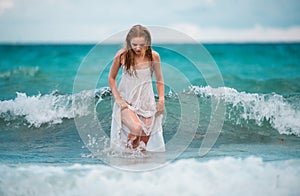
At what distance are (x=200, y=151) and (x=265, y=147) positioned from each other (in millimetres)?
854

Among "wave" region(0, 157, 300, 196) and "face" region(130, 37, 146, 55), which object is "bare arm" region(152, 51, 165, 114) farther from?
"wave" region(0, 157, 300, 196)

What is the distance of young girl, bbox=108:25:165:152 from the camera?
5.02 metres

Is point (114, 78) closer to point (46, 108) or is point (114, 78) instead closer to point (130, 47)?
point (130, 47)

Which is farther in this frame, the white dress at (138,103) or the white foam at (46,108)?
the white foam at (46,108)

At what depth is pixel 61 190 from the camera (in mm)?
4406

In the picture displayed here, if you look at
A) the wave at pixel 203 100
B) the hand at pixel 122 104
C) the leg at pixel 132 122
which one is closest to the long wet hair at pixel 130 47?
the hand at pixel 122 104

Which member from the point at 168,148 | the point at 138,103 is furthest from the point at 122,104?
the point at 168,148

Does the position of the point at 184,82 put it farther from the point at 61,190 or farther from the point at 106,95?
the point at 61,190

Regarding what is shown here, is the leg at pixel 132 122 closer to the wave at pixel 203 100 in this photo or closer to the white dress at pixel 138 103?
the white dress at pixel 138 103

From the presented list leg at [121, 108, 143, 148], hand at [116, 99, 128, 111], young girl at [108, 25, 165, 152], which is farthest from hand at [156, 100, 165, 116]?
hand at [116, 99, 128, 111]

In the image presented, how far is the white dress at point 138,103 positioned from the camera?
513 cm

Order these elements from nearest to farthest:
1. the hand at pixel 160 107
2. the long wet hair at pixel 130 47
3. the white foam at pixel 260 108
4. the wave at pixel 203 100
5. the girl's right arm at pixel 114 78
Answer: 1. the long wet hair at pixel 130 47
2. the girl's right arm at pixel 114 78
3. the hand at pixel 160 107
4. the white foam at pixel 260 108
5. the wave at pixel 203 100

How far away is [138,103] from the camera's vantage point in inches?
205

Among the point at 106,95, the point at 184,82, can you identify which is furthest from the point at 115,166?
the point at 184,82
